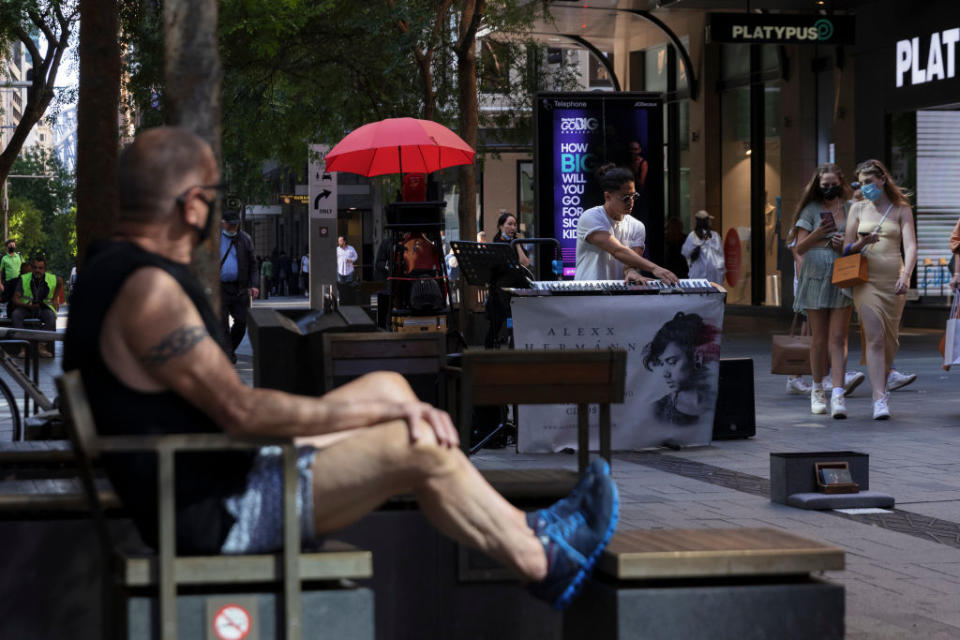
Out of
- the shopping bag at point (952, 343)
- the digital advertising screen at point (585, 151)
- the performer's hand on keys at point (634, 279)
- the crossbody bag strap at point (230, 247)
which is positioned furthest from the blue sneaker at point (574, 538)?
the crossbody bag strap at point (230, 247)

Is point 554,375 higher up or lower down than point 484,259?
lower down

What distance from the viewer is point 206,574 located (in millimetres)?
3342

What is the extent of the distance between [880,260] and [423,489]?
332 inches

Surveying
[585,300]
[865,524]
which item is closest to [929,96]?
[585,300]

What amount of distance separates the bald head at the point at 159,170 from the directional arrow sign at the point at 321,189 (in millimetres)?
21817

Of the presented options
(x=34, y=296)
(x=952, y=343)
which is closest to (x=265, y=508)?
(x=952, y=343)

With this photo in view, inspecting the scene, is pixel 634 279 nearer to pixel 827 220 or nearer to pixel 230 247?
pixel 827 220

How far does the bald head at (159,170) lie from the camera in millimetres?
3514

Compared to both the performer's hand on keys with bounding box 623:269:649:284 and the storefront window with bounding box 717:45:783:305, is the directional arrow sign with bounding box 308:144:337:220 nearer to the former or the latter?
the storefront window with bounding box 717:45:783:305

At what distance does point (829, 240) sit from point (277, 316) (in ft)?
20.2

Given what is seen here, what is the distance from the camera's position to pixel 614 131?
1639cm

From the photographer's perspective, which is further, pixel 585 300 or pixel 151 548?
pixel 585 300

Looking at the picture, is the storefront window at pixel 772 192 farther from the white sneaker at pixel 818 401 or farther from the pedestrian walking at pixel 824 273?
the pedestrian walking at pixel 824 273

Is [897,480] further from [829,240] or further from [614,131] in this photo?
[614,131]
